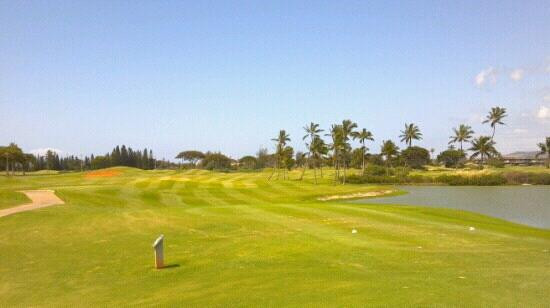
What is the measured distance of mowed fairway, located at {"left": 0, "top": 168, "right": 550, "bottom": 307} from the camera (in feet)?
28.0

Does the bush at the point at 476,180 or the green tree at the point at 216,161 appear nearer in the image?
the bush at the point at 476,180

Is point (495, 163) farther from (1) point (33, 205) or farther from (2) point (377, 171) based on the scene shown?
(1) point (33, 205)

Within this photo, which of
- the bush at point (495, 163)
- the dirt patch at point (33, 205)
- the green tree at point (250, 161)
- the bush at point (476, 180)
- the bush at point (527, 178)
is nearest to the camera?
the dirt patch at point (33, 205)

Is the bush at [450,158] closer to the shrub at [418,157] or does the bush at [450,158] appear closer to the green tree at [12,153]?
the shrub at [418,157]

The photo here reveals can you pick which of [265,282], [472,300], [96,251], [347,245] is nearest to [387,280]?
[472,300]

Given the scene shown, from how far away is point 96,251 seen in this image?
14.0m

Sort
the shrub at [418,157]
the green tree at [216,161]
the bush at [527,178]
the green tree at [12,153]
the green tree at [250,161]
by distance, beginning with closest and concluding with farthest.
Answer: the bush at [527,178], the green tree at [12,153], the shrub at [418,157], the green tree at [216,161], the green tree at [250,161]

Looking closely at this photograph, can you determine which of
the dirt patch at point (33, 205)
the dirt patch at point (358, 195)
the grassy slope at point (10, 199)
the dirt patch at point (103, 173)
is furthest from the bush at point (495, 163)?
the grassy slope at point (10, 199)

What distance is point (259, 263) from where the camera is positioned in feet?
38.7

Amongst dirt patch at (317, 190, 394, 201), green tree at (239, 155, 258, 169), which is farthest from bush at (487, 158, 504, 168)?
green tree at (239, 155, 258, 169)

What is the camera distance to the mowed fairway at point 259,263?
8531mm

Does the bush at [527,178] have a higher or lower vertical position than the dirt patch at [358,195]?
higher

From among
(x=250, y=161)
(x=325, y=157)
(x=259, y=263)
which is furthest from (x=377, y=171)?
(x=259, y=263)

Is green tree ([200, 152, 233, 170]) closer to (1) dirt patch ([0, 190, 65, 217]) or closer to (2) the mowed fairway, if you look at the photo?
(1) dirt patch ([0, 190, 65, 217])
